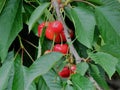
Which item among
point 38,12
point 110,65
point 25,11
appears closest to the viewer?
point 110,65

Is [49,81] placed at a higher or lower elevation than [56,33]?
lower

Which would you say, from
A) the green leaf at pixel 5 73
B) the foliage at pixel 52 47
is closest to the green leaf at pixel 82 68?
the foliage at pixel 52 47

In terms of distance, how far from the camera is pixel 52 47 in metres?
0.97

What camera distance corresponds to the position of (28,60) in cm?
115

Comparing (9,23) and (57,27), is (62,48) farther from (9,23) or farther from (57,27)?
(9,23)

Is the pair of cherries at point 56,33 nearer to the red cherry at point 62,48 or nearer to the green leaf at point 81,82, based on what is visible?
the red cherry at point 62,48

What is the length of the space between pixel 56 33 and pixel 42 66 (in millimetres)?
158

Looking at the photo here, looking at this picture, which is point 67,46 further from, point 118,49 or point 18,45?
point 18,45

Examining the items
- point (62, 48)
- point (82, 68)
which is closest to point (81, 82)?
point (82, 68)

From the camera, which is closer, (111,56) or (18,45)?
(111,56)

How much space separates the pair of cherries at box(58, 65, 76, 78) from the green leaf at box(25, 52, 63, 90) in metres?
0.05

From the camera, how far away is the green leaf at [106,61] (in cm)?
81

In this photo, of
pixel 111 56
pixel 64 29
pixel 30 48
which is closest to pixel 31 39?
pixel 30 48

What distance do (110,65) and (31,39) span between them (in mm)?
413
